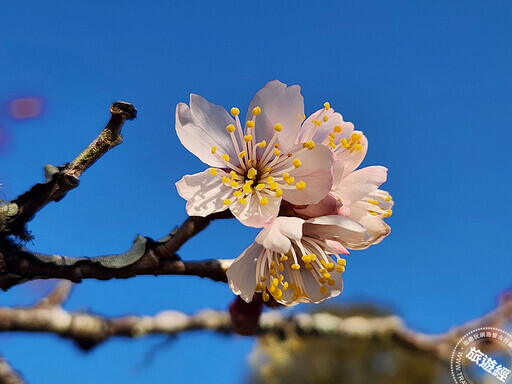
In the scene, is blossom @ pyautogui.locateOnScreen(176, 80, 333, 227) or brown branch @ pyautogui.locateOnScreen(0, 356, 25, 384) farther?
brown branch @ pyautogui.locateOnScreen(0, 356, 25, 384)

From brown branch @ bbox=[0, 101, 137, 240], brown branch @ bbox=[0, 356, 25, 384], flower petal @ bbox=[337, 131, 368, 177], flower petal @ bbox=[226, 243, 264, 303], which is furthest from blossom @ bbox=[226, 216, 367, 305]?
brown branch @ bbox=[0, 356, 25, 384]

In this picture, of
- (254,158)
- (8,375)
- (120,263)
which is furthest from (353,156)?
(8,375)

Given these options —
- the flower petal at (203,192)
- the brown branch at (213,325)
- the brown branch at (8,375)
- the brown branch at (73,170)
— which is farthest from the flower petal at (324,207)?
the brown branch at (8,375)

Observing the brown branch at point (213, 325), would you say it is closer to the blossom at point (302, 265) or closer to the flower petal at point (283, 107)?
the blossom at point (302, 265)

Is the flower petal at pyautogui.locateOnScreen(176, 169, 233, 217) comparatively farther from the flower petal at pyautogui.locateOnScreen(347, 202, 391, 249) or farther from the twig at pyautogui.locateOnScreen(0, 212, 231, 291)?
the flower petal at pyautogui.locateOnScreen(347, 202, 391, 249)

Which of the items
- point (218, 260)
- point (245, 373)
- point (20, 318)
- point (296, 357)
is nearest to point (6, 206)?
point (218, 260)

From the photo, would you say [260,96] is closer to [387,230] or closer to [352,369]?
[387,230]
